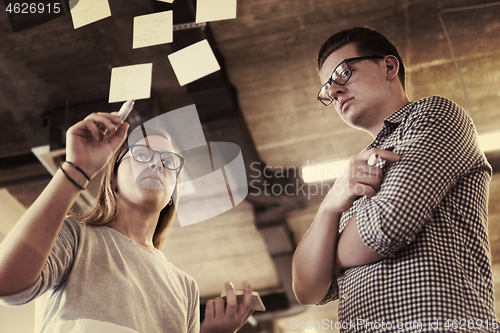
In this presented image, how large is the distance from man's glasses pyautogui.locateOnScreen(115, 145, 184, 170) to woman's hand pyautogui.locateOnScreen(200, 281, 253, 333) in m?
0.39

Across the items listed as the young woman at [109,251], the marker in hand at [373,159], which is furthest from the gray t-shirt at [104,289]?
the marker in hand at [373,159]

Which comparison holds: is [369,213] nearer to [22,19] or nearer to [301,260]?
[301,260]

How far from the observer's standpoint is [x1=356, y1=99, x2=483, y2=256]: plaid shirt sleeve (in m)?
0.64

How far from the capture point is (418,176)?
0.66m

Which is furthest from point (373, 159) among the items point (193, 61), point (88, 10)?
point (88, 10)

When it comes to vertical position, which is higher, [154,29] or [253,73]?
[154,29]

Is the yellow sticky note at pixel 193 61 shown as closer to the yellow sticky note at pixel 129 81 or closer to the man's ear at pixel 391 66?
the yellow sticky note at pixel 129 81

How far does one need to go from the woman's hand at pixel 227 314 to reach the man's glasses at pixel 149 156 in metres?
0.39

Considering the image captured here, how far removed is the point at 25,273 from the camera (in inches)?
27.6

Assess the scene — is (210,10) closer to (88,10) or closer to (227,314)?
(88,10)

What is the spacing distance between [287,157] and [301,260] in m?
1.88

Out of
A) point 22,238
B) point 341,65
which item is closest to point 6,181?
point 22,238

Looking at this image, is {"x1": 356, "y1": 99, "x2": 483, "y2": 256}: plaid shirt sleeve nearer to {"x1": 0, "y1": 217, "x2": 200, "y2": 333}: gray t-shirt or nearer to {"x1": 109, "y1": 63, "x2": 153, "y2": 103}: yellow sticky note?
{"x1": 0, "y1": 217, "x2": 200, "y2": 333}: gray t-shirt

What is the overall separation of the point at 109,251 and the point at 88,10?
101 cm
